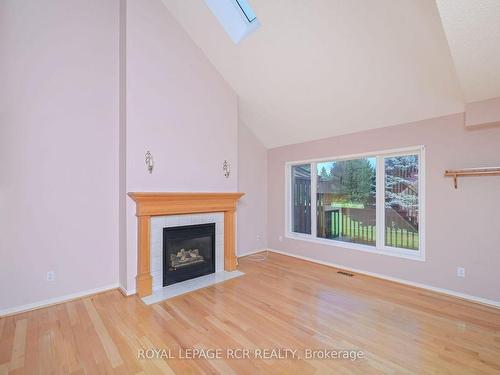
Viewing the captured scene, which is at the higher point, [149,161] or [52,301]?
[149,161]

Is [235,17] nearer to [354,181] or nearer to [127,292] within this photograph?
[354,181]

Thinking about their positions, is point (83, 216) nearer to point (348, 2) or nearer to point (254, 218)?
point (254, 218)

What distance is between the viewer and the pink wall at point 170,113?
3086 mm

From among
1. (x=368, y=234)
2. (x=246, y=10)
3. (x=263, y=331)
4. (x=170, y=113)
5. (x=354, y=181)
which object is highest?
(x=246, y=10)

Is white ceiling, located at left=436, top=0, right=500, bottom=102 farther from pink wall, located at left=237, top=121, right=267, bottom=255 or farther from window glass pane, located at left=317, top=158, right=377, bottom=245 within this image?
pink wall, located at left=237, top=121, right=267, bottom=255

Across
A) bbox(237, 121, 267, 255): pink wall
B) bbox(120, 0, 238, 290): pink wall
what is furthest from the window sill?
bbox(120, 0, 238, 290): pink wall

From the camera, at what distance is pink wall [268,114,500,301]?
2762mm

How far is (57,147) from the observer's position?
9.43 ft

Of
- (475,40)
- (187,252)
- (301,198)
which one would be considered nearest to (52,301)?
(187,252)

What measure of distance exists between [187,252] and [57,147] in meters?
2.16

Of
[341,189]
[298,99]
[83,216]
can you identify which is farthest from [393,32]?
[83,216]

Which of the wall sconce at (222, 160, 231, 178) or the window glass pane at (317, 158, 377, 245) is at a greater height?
the wall sconce at (222, 160, 231, 178)

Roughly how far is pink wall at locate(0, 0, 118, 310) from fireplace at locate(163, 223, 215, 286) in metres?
0.71

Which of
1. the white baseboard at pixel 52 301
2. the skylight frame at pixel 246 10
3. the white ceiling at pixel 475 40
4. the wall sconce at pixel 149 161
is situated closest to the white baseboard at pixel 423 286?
the white ceiling at pixel 475 40
